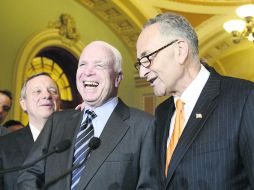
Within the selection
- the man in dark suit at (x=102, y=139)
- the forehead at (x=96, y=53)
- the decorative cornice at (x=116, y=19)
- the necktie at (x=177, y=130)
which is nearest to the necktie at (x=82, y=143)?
the man in dark suit at (x=102, y=139)

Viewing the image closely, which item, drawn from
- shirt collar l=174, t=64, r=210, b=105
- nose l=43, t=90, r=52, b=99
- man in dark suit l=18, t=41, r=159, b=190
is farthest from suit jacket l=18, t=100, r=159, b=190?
nose l=43, t=90, r=52, b=99

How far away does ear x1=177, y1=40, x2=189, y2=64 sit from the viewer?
67.1 inches

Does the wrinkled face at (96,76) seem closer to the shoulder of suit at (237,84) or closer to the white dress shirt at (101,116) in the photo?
the white dress shirt at (101,116)

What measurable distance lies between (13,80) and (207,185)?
563cm

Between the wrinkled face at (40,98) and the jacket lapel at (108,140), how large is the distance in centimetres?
65

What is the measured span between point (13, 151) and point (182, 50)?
1.18 meters

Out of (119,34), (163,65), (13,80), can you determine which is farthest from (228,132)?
(119,34)

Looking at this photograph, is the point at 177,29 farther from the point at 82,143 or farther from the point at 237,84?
the point at 82,143

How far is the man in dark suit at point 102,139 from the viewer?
1.89 meters

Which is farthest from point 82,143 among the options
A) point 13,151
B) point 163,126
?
point 13,151

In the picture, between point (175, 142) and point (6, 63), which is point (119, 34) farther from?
point (175, 142)

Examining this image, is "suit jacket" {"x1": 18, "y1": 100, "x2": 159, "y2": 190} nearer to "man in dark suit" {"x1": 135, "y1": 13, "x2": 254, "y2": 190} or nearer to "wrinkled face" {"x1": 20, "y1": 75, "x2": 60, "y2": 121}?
"man in dark suit" {"x1": 135, "y1": 13, "x2": 254, "y2": 190}

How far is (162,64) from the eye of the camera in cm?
171

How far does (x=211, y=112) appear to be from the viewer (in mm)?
1623
